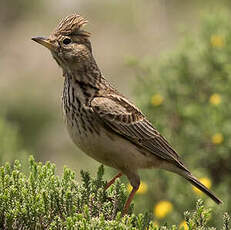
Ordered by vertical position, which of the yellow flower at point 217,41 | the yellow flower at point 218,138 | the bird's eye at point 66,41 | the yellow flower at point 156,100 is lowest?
the bird's eye at point 66,41

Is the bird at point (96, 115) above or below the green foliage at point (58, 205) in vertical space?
above

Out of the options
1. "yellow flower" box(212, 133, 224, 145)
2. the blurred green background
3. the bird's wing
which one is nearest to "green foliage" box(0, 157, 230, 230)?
the bird's wing

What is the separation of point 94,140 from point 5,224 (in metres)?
0.91

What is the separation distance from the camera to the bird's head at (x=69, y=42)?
4621 millimetres

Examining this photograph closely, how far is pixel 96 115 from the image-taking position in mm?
4516

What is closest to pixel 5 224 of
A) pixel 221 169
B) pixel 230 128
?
pixel 230 128

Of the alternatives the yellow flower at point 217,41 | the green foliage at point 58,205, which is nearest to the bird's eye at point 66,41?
the green foliage at point 58,205

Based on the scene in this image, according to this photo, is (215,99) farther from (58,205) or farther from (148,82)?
(58,205)

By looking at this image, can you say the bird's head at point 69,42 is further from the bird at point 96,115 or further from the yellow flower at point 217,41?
the yellow flower at point 217,41

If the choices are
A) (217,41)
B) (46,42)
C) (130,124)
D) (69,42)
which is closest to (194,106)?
(217,41)

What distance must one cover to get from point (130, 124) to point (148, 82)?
291cm

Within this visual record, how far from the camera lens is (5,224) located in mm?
3959

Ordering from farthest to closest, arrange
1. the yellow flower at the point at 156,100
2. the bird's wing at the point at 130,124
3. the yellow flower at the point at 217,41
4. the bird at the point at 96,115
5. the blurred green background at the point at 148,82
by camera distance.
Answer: the yellow flower at the point at 217,41
the yellow flower at the point at 156,100
the blurred green background at the point at 148,82
the bird's wing at the point at 130,124
the bird at the point at 96,115

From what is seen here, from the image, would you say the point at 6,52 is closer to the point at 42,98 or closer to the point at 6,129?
the point at 42,98
